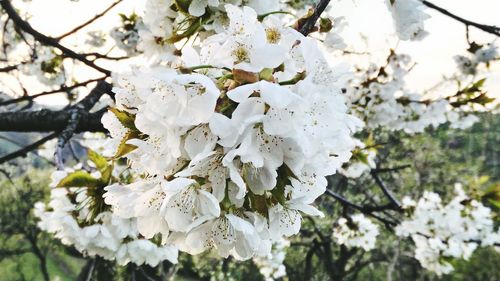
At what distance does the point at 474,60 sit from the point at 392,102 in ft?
2.55

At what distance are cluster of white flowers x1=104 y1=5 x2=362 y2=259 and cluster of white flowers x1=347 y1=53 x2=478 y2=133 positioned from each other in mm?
2477

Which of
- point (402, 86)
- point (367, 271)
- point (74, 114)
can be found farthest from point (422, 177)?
point (74, 114)

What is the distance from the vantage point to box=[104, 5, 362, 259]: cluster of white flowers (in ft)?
2.18

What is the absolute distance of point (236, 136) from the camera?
660 millimetres

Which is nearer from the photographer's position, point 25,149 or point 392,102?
point 25,149

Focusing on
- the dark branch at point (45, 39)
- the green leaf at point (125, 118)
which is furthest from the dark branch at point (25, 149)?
the green leaf at point (125, 118)

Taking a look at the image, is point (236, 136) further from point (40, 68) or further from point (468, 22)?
point (40, 68)

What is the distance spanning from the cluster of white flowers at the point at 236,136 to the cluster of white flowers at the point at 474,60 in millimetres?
3001

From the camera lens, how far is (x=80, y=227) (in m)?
1.58

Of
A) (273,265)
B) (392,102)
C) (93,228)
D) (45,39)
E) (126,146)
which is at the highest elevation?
(126,146)

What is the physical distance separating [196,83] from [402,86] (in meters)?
3.08

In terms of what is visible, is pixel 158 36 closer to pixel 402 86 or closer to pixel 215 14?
pixel 215 14

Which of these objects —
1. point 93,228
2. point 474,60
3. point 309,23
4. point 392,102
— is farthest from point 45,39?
point 474,60

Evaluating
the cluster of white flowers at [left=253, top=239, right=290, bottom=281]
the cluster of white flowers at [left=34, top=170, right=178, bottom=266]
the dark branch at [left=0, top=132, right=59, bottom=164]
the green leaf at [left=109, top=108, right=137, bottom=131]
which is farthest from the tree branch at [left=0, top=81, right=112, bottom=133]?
the cluster of white flowers at [left=253, top=239, right=290, bottom=281]
